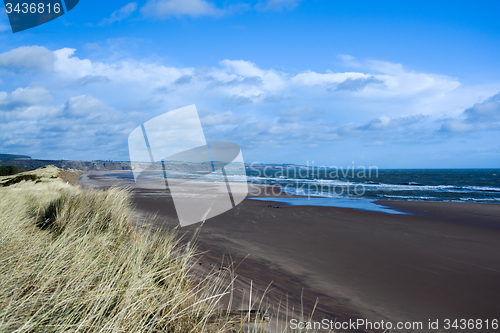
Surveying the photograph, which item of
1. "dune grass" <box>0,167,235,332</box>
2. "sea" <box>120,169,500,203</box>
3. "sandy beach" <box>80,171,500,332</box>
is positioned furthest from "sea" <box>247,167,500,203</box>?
"dune grass" <box>0,167,235,332</box>

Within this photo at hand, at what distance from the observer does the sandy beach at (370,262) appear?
4.18 meters

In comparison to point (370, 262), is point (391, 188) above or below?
above

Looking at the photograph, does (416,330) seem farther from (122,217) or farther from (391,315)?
(122,217)

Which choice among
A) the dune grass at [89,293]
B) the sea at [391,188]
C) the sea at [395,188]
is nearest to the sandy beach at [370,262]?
the dune grass at [89,293]

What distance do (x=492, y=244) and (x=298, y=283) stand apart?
22.8 ft

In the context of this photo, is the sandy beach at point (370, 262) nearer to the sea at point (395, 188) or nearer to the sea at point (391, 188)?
the sea at point (395, 188)

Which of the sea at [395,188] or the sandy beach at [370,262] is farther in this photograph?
the sea at [395,188]

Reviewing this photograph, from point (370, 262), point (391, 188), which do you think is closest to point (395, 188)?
point (391, 188)

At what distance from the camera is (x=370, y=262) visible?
607cm

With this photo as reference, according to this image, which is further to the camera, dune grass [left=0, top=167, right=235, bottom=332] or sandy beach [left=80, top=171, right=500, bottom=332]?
sandy beach [left=80, top=171, right=500, bottom=332]

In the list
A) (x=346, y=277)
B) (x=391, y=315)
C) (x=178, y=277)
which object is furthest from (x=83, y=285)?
(x=346, y=277)

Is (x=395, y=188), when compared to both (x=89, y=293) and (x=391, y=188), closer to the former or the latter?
(x=391, y=188)

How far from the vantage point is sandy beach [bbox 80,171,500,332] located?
13.7 feet

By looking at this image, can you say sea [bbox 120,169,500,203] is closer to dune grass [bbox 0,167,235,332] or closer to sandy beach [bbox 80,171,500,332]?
sandy beach [bbox 80,171,500,332]
